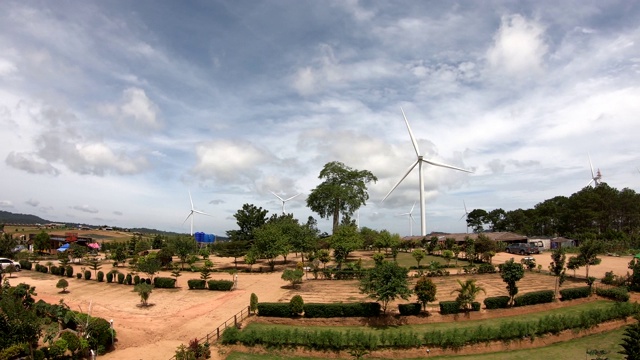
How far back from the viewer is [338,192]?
7588 cm

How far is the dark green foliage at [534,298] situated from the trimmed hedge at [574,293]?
1.36 metres

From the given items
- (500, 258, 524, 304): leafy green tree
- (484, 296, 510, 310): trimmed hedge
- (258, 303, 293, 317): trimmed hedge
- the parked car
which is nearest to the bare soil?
(484, 296, 510, 310): trimmed hedge

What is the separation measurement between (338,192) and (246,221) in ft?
66.0

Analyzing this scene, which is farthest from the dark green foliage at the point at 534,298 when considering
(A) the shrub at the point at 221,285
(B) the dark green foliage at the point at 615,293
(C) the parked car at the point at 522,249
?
(C) the parked car at the point at 522,249

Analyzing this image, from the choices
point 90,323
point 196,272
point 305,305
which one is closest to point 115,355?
point 90,323

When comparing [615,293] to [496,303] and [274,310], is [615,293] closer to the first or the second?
[496,303]

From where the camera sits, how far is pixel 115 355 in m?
24.3

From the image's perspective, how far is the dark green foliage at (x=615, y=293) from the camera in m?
32.2

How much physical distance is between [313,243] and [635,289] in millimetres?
39135

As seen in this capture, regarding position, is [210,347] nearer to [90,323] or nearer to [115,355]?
[115,355]

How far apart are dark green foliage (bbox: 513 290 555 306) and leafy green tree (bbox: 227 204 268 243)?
4391 centimetres

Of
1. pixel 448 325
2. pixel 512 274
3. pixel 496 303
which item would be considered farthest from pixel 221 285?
pixel 512 274

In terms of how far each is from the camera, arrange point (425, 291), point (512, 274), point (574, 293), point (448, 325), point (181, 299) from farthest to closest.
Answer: point (181, 299) → point (574, 293) → point (512, 274) → point (425, 291) → point (448, 325)

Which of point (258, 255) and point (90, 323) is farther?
point (258, 255)
